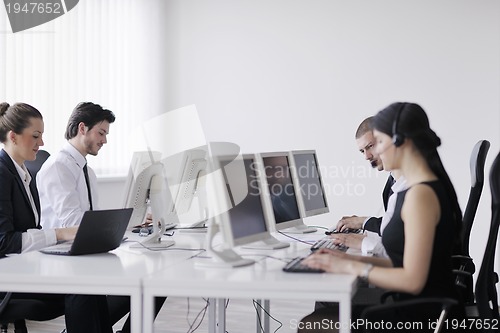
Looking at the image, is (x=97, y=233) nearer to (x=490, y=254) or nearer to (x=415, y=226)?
(x=415, y=226)

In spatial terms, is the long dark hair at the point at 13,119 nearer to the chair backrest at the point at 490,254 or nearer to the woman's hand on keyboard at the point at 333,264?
the woman's hand on keyboard at the point at 333,264

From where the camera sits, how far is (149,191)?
3570 mm

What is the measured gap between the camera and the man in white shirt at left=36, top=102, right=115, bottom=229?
12.6ft

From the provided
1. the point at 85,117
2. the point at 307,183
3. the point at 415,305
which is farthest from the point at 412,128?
the point at 85,117

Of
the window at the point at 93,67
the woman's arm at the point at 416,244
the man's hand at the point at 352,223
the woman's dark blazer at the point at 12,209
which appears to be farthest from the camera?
the window at the point at 93,67

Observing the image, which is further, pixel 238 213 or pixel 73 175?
pixel 73 175

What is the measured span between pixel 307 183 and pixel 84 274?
5.67ft

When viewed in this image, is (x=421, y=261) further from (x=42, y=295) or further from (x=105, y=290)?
(x=42, y=295)

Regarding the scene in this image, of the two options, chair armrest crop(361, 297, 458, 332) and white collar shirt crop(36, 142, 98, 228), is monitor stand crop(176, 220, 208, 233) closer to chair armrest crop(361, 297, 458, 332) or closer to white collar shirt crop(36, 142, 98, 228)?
white collar shirt crop(36, 142, 98, 228)

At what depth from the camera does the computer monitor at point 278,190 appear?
343 centimetres

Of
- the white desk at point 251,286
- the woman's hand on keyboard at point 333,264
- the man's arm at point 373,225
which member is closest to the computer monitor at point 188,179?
the man's arm at point 373,225

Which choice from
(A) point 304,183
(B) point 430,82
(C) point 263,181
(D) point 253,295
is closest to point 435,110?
(B) point 430,82

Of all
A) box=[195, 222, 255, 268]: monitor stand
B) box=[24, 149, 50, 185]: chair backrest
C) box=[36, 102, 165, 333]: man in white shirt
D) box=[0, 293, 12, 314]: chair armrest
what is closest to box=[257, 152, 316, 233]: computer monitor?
box=[195, 222, 255, 268]: monitor stand

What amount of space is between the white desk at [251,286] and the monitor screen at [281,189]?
2.76ft
